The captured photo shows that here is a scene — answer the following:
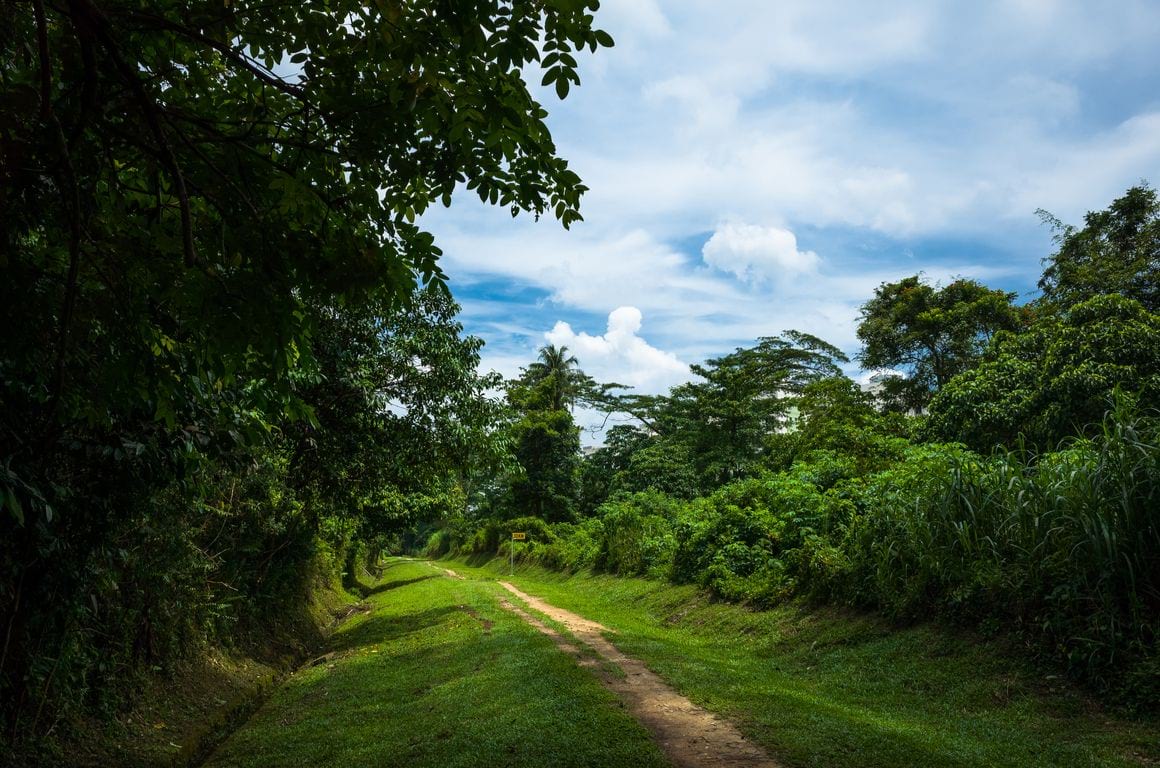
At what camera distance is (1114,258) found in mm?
19859

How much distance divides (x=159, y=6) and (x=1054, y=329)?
17.2 metres

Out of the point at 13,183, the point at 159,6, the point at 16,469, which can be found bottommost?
the point at 16,469

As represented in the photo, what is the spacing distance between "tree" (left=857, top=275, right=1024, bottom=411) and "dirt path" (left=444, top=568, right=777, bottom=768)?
19.3 metres

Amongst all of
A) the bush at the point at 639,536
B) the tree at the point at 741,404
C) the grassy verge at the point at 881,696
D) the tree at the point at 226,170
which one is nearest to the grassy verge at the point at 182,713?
the tree at the point at 226,170

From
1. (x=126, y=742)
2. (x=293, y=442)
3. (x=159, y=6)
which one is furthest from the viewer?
(x=293, y=442)

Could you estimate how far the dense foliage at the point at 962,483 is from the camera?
6.46m

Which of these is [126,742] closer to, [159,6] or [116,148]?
[116,148]

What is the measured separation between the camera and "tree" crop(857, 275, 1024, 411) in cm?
2450

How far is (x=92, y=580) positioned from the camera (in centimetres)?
607

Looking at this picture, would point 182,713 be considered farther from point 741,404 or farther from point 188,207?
point 741,404

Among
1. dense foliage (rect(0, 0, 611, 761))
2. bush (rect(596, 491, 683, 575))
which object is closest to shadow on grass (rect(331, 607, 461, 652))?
bush (rect(596, 491, 683, 575))

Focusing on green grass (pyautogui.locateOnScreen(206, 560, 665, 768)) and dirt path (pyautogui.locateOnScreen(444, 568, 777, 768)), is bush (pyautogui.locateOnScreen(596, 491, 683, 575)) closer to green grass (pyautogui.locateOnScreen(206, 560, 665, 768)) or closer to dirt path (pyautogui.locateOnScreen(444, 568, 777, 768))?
green grass (pyautogui.locateOnScreen(206, 560, 665, 768))

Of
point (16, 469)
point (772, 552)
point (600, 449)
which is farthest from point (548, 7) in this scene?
point (600, 449)

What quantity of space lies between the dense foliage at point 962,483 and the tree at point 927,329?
0.25 ft
